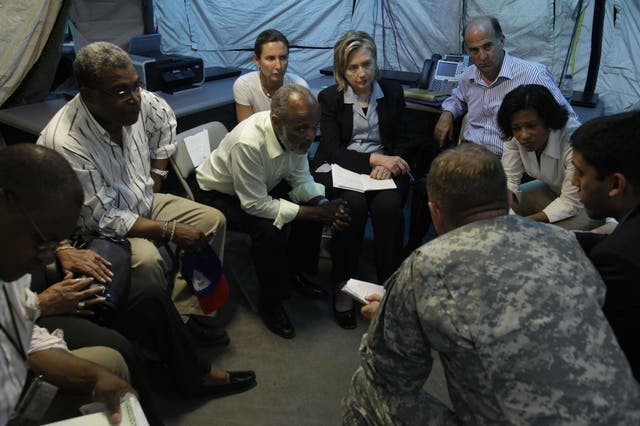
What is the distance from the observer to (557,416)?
96 cm

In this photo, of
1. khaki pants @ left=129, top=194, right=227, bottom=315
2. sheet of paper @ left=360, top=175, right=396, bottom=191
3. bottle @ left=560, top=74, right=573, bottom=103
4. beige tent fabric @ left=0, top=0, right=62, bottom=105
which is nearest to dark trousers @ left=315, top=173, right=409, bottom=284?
sheet of paper @ left=360, top=175, right=396, bottom=191

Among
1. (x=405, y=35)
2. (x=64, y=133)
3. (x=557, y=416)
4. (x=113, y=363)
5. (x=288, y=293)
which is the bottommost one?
(x=288, y=293)

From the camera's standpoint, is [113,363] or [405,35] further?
[405,35]

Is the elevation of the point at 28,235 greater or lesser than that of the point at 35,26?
lesser

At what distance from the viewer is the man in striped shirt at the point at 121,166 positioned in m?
1.73

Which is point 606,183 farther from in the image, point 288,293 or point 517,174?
point 288,293

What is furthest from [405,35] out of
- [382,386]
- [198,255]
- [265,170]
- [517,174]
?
[382,386]

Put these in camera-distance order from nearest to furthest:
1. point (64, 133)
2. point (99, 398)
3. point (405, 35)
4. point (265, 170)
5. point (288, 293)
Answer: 1. point (99, 398)
2. point (64, 133)
3. point (265, 170)
4. point (288, 293)
5. point (405, 35)

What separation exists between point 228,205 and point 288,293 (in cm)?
51

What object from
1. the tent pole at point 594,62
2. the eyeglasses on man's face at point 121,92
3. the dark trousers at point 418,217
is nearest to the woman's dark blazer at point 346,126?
the dark trousers at point 418,217

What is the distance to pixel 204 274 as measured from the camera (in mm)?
2033

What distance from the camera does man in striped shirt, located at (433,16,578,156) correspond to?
263 cm

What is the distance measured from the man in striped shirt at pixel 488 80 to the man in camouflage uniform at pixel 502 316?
1.67 m

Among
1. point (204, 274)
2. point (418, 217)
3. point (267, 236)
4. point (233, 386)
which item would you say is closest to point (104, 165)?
point (204, 274)
